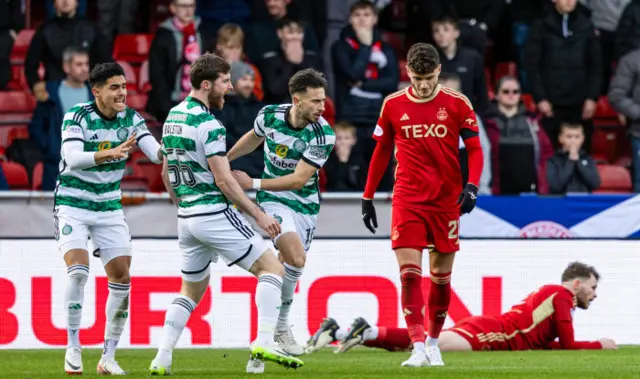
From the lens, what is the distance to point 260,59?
53.6ft

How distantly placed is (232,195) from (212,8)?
925 cm

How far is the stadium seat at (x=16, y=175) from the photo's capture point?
1551 centimetres

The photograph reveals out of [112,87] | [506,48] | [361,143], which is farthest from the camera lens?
[506,48]

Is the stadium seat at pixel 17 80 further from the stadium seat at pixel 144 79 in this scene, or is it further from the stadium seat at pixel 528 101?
the stadium seat at pixel 528 101

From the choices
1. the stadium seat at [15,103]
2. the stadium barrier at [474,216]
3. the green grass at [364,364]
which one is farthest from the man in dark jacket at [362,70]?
the green grass at [364,364]

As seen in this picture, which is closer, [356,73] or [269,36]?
[356,73]

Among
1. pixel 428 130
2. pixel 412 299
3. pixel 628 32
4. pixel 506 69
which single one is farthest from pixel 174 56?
pixel 412 299

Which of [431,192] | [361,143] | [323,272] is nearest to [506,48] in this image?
[361,143]

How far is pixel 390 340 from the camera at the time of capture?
11.8m

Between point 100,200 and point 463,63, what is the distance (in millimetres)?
7496

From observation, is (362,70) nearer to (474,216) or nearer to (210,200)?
(474,216)

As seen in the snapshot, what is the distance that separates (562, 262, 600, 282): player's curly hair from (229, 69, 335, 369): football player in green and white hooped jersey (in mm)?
2600

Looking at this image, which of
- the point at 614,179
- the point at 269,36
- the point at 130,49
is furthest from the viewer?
the point at 130,49

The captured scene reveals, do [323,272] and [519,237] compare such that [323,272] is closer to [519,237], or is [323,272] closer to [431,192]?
[519,237]
